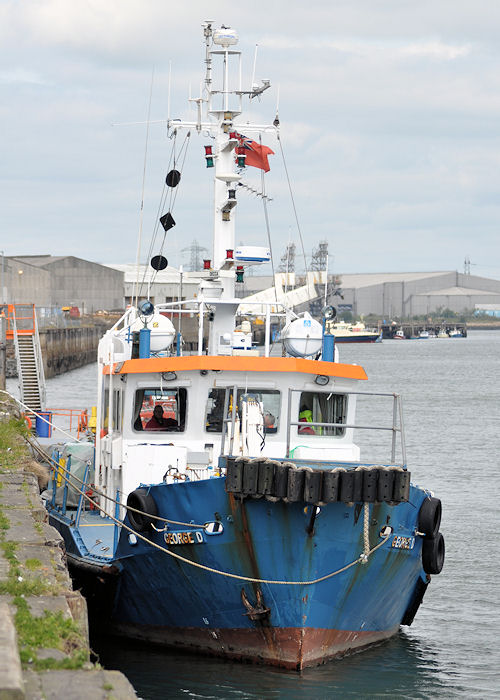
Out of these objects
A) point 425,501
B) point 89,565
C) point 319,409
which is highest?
point 319,409

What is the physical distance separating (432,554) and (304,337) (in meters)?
3.74

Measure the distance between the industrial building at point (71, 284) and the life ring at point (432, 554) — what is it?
85.3 meters

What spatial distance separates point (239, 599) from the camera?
41.3ft

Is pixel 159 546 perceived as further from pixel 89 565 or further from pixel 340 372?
pixel 340 372

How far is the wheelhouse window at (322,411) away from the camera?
1491 centimetres

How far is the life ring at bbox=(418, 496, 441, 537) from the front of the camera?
13555 millimetres

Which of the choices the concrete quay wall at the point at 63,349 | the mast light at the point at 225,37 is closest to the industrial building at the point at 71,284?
the concrete quay wall at the point at 63,349

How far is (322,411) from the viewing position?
15023 mm

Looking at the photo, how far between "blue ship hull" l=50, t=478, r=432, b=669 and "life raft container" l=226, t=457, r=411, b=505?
0.36 meters

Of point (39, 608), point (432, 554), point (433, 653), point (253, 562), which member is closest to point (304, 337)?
point (432, 554)

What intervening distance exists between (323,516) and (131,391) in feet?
13.3

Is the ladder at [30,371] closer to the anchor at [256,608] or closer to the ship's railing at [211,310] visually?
the ship's railing at [211,310]

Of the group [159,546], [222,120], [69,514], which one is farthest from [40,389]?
[159,546]

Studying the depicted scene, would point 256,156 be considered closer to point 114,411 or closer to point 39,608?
point 114,411
